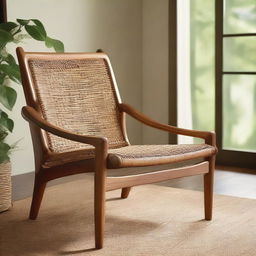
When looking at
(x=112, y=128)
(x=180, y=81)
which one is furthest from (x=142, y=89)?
(x=112, y=128)

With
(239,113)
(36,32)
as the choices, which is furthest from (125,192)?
(239,113)

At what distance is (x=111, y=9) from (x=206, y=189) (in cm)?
218

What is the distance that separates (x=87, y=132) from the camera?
2.89 meters

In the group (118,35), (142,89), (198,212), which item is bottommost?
(198,212)

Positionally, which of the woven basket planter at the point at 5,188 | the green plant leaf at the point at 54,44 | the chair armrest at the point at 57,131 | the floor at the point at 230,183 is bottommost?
the floor at the point at 230,183

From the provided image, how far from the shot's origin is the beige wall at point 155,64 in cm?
460

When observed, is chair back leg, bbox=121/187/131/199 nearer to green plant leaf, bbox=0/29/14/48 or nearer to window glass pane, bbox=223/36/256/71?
green plant leaf, bbox=0/29/14/48

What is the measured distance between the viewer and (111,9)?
444 cm

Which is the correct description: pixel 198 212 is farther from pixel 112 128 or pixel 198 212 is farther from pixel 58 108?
pixel 58 108

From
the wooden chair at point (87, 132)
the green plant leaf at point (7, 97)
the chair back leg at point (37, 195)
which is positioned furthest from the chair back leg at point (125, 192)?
the green plant leaf at point (7, 97)

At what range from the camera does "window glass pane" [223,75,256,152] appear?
4234 millimetres

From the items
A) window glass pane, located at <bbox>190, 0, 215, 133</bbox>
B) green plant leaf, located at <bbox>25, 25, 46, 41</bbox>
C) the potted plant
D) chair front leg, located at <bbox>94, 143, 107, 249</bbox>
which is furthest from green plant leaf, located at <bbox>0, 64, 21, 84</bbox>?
window glass pane, located at <bbox>190, 0, 215, 133</bbox>

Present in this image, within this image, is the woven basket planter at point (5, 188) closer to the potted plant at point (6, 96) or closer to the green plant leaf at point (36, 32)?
the potted plant at point (6, 96)

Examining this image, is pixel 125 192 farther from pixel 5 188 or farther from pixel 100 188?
pixel 100 188
